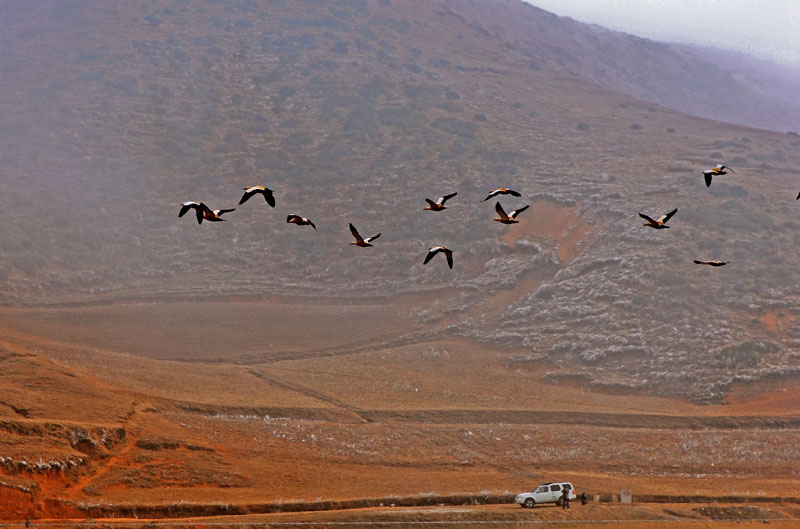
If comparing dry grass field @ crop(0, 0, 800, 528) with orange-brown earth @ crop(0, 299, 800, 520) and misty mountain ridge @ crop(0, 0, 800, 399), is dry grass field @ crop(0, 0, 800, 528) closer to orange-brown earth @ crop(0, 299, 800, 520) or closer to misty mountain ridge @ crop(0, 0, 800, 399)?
orange-brown earth @ crop(0, 299, 800, 520)

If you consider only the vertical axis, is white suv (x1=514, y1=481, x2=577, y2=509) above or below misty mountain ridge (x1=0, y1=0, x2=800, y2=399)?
below

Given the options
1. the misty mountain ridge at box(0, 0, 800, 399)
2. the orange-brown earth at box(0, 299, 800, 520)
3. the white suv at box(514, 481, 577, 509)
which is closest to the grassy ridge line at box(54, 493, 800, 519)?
the orange-brown earth at box(0, 299, 800, 520)

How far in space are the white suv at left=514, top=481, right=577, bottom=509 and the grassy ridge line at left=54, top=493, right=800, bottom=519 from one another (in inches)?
42.2

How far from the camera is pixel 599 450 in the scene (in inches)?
1769

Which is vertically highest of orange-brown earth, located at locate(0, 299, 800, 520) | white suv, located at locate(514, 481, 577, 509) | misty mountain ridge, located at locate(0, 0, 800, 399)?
misty mountain ridge, located at locate(0, 0, 800, 399)

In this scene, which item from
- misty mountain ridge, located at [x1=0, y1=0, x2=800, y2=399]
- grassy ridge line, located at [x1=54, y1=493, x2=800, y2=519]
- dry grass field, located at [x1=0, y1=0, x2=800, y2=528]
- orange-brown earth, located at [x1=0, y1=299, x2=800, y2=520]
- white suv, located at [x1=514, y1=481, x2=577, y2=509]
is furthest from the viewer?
misty mountain ridge, located at [x1=0, y1=0, x2=800, y2=399]

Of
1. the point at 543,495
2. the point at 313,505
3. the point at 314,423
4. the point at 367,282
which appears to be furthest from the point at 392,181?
the point at 313,505

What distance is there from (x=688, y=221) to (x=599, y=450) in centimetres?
4381

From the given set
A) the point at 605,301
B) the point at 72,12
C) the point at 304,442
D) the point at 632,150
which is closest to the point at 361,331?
the point at 605,301

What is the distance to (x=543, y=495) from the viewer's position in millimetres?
34125

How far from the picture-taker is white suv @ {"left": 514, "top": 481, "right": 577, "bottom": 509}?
33688 mm

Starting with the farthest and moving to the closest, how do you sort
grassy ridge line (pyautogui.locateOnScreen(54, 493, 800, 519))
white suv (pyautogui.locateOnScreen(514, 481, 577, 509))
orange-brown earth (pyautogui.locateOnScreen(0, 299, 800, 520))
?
orange-brown earth (pyautogui.locateOnScreen(0, 299, 800, 520))
white suv (pyautogui.locateOnScreen(514, 481, 577, 509))
grassy ridge line (pyautogui.locateOnScreen(54, 493, 800, 519))

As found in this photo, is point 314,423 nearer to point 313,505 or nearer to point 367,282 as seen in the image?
point 313,505

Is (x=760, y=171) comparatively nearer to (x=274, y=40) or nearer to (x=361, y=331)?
(x=361, y=331)
